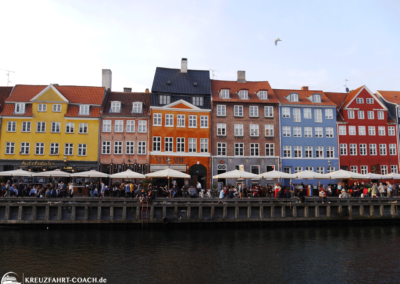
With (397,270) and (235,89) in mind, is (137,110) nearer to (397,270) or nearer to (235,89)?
(235,89)

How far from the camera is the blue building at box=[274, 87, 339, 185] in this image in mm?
45844

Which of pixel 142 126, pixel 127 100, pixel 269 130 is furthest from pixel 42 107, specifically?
pixel 269 130

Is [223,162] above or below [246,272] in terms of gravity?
above

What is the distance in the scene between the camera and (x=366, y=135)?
4803cm

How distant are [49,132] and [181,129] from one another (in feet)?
52.8

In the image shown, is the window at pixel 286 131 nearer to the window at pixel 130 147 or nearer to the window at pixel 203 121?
the window at pixel 203 121

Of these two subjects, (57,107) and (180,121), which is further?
(180,121)

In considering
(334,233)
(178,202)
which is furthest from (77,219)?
(334,233)

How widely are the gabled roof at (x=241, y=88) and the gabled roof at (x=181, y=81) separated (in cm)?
135

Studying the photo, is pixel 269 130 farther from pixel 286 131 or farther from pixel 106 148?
pixel 106 148

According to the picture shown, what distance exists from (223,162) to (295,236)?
20.4 meters

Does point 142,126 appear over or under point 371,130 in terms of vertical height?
under

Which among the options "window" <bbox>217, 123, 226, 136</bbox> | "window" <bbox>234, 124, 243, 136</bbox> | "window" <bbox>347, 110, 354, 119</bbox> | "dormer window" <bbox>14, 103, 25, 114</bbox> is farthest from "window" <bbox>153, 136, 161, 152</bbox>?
"window" <bbox>347, 110, 354, 119</bbox>

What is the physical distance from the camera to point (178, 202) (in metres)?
28.2
